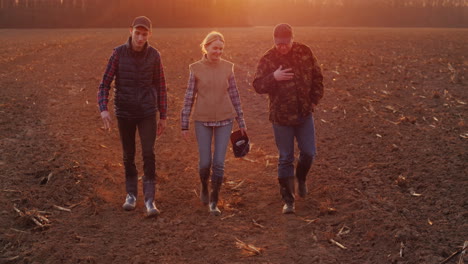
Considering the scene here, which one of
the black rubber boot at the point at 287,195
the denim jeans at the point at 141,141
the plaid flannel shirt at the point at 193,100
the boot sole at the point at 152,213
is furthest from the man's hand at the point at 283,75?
the boot sole at the point at 152,213

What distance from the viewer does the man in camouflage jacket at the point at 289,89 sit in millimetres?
5953

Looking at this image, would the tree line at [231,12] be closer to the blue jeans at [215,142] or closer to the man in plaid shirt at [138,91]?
the man in plaid shirt at [138,91]

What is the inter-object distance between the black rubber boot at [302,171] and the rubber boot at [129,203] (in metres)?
2.08

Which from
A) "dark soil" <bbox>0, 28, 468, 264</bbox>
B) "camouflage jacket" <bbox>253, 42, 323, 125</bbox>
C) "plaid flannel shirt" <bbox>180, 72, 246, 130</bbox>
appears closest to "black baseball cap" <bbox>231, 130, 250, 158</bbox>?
"plaid flannel shirt" <bbox>180, 72, 246, 130</bbox>

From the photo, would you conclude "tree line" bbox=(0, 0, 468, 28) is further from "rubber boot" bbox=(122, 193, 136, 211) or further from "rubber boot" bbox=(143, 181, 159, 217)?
"rubber boot" bbox=(143, 181, 159, 217)

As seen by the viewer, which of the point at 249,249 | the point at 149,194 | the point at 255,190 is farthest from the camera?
the point at 255,190

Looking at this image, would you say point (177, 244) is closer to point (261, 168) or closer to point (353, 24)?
point (261, 168)

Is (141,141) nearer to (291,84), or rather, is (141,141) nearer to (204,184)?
(204,184)

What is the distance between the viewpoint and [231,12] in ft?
212

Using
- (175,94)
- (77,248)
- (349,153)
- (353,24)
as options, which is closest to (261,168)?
(349,153)

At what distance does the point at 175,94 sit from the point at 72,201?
756cm

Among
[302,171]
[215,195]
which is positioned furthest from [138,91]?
[302,171]

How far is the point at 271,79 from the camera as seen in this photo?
233 inches

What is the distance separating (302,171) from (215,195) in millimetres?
1152
